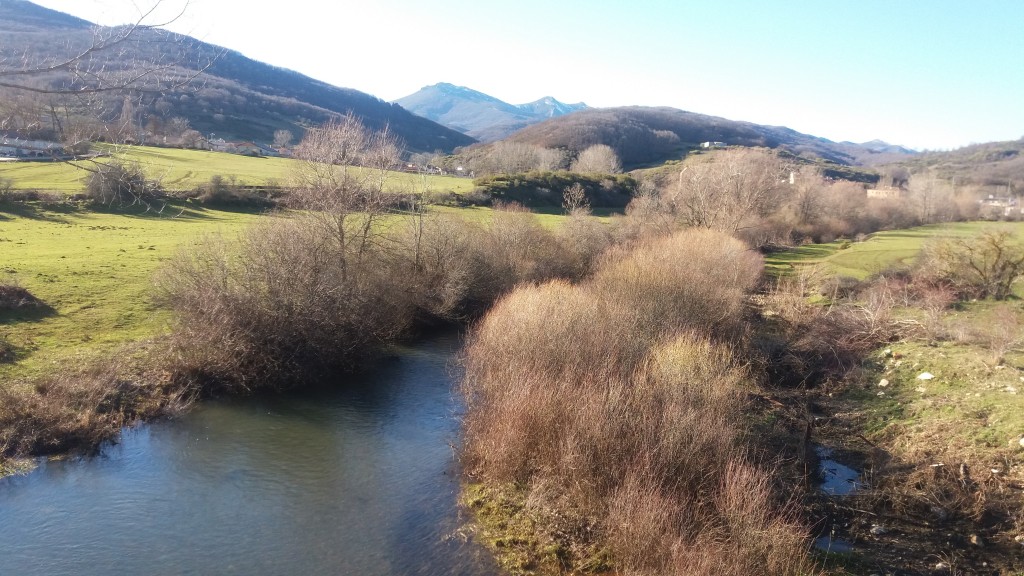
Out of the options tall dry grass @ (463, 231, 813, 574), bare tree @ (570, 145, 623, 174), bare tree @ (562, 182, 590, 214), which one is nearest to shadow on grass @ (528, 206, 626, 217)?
bare tree @ (562, 182, 590, 214)

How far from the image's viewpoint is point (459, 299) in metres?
31.9

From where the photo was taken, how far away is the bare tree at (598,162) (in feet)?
344

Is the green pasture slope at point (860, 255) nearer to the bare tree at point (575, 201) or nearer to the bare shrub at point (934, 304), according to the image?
the bare shrub at point (934, 304)

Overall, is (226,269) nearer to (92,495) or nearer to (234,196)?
(92,495)

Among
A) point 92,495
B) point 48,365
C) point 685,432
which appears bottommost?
point 92,495

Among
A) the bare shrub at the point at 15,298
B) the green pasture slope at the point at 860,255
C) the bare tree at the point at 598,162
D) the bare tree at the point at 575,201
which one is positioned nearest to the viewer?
the bare shrub at the point at 15,298

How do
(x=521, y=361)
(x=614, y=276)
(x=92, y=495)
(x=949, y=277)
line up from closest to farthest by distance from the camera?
(x=92, y=495) → (x=521, y=361) → (x=614, y=276) → (x=949, y=277)

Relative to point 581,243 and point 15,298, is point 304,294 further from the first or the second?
point 581,243

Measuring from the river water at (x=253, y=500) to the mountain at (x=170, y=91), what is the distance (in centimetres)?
875

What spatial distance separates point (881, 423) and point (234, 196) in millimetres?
49878

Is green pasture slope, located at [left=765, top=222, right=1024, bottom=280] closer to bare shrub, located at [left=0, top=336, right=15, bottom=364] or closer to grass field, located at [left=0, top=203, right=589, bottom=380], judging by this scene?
grass field, located at [left=0, top=203, right=589, bottom=380]

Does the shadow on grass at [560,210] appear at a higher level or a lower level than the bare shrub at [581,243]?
higher

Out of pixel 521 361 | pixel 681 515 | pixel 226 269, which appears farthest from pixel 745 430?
pixel 226 269

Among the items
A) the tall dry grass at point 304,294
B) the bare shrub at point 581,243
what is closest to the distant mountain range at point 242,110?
the tall dry grass at point 304,294
